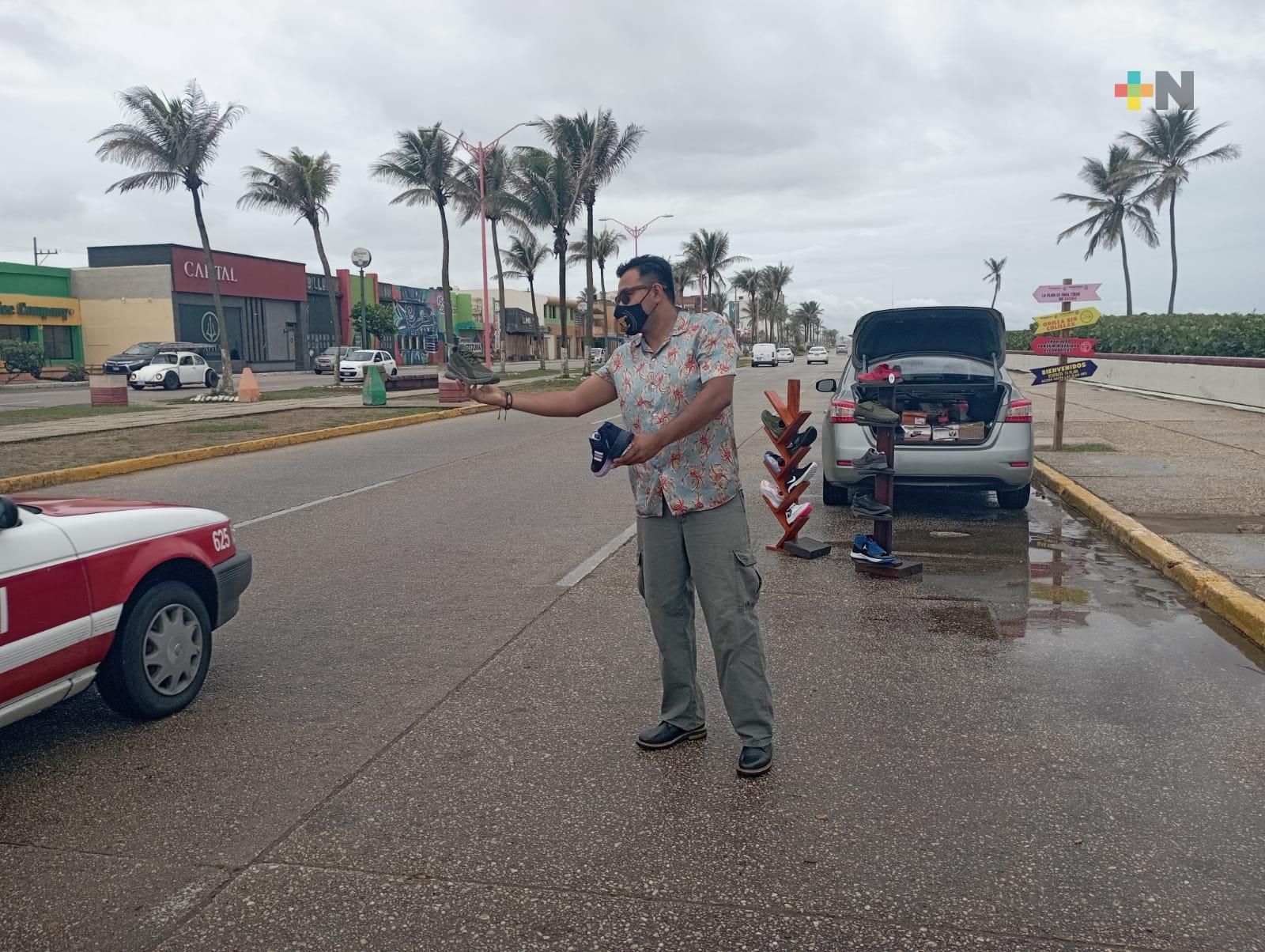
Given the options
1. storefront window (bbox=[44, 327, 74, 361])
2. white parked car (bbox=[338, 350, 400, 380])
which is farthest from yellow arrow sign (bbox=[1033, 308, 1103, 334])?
storefront window (bbox=[44, 327, 74, 361])

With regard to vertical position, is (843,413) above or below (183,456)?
above

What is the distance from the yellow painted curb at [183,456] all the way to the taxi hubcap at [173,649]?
4.66 metres

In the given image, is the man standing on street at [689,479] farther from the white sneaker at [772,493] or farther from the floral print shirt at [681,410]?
the white sneaker at [772,493]

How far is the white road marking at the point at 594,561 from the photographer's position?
7.01 metres

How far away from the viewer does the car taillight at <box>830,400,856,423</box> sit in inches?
352

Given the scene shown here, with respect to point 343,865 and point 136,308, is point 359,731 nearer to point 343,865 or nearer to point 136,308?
point 343,865

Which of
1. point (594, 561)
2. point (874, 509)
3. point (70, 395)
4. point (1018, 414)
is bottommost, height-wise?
point (594, 561)

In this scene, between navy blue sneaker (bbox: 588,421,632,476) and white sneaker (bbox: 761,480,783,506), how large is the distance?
14.7 feet

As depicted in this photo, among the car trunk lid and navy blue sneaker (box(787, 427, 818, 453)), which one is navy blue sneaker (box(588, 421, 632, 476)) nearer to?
navy blue sneaker (box(787, 427, 818, 453))

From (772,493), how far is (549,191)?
37.8m

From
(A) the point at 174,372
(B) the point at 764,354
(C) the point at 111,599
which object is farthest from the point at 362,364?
(C) the point at 111,599

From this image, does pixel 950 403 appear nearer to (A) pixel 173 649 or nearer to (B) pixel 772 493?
(B) pixel 772 493

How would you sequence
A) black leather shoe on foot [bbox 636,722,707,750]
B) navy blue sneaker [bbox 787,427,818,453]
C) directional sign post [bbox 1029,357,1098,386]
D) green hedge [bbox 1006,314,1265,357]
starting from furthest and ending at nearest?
green hedge [bbox 1006,314,1265,357] < directional sign post [bbox 1029,357,1098,386] < navy blue sneaker [bbox 787,427,818,453] < black leather shoe on foot [bbox 636,722,707,750]

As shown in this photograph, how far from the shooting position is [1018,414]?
8.87m
